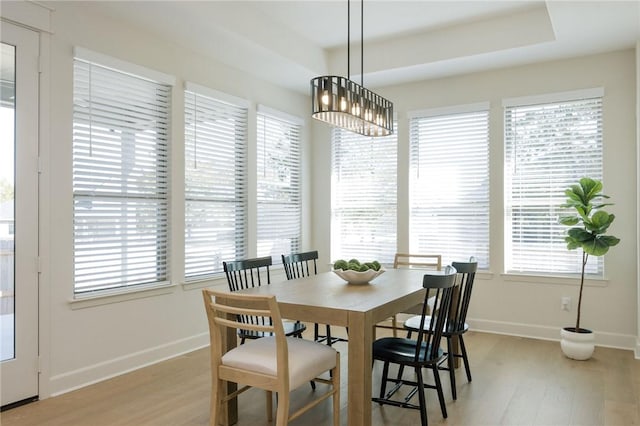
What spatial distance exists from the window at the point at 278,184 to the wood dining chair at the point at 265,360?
2.68 m

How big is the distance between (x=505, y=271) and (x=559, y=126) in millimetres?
1569

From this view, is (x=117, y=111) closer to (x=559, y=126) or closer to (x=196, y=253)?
(x=196, y=253)

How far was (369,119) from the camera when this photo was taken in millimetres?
3383

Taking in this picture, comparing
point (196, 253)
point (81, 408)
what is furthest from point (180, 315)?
point (81, 408)

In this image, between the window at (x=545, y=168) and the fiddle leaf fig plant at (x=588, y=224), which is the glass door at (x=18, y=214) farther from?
the window at (x=545, y=168)

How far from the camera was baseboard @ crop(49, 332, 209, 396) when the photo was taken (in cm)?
331

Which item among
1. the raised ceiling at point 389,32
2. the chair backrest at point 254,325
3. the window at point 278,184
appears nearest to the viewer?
the chair backrest at point 254,325

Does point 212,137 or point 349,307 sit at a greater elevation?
point 212,137

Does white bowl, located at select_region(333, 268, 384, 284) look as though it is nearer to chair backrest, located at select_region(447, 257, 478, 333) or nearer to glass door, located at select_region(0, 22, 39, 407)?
chair backrest, located at select_region(447, 257, 478, 333)

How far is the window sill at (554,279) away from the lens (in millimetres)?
4523

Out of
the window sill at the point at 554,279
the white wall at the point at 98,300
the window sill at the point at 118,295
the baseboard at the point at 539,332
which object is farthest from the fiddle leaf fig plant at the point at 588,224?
the window sill at the point at 118,295

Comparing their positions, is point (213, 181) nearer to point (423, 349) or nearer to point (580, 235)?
point (423, 349)

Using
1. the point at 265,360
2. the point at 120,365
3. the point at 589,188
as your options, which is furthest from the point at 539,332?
the point at 120,365

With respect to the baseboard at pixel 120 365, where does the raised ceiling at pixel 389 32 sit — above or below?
above
